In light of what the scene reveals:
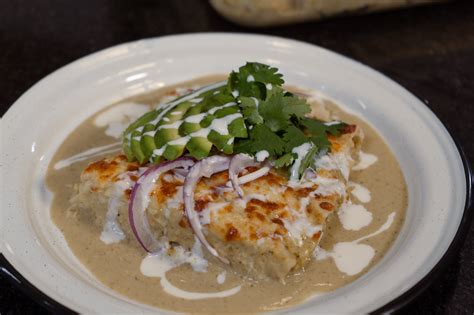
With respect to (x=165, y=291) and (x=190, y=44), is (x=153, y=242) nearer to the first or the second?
(x=165, y=291)

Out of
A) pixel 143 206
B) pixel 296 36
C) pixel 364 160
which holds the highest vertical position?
pixel 143 206

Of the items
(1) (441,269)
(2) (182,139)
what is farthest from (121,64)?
(1) (441,269)

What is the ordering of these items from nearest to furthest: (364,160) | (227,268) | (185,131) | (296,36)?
1. (227,268)
2. (185,131)
3. (364,160)
4. (296,36)

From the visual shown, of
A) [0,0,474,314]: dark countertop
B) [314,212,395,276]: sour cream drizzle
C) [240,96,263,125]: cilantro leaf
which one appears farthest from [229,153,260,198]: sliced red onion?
[0,0,474,314]: dark countertop

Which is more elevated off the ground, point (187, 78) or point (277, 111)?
point (277, 111)

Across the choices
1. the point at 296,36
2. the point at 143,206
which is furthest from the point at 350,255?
the point at 296,36

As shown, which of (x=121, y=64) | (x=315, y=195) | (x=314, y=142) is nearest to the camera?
(x=315, y=195)

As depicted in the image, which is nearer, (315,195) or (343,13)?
(315,195)

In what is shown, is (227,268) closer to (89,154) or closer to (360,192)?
(360,192)
